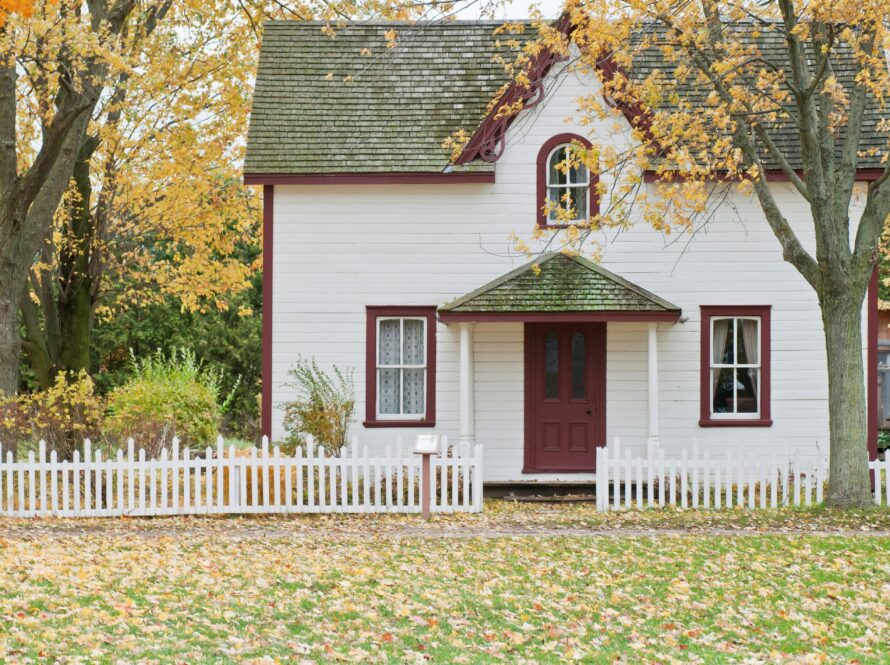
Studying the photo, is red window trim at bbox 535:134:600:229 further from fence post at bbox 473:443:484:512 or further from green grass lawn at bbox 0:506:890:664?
green grass lawn at bbox 0:506:890:664

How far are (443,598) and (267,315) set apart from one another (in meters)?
9.97

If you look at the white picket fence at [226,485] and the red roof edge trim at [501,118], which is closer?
the white picket fence at [226,485]

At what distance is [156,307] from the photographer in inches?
1422

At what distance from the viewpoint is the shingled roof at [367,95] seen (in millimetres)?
18938

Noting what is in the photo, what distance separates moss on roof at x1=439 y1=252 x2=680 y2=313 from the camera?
1788cm

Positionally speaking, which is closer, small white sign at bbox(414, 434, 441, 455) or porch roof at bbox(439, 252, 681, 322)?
small white sign at bbox(414, 434, 441, 455)

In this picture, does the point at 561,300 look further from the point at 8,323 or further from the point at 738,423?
the point at 8,323

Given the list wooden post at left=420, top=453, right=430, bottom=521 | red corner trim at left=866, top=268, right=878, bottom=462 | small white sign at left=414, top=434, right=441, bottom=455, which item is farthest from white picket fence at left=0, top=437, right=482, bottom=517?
red corner trim at left=866, top=268, right=878, bottom=462

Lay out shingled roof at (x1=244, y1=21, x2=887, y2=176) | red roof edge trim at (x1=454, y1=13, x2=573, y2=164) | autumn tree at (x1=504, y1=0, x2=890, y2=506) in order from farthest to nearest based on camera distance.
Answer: shingled roof at (x1=244, y1=21, x2=887, y2=176) → red roof edge trim at (x1=454, y1=13, x2=573, y2=164) → autumn tree at (x1=504, y1=0, x2=890, y2=506)

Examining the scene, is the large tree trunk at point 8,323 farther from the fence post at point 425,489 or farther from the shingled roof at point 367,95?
the fence post at point 425,489

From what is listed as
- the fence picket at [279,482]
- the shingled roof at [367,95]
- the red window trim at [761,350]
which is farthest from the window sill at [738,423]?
the shingled roof at [367,95]

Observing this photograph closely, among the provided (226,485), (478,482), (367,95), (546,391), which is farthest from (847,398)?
(367,95)

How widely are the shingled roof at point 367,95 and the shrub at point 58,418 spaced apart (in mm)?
4720

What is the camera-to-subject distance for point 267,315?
747 inches
